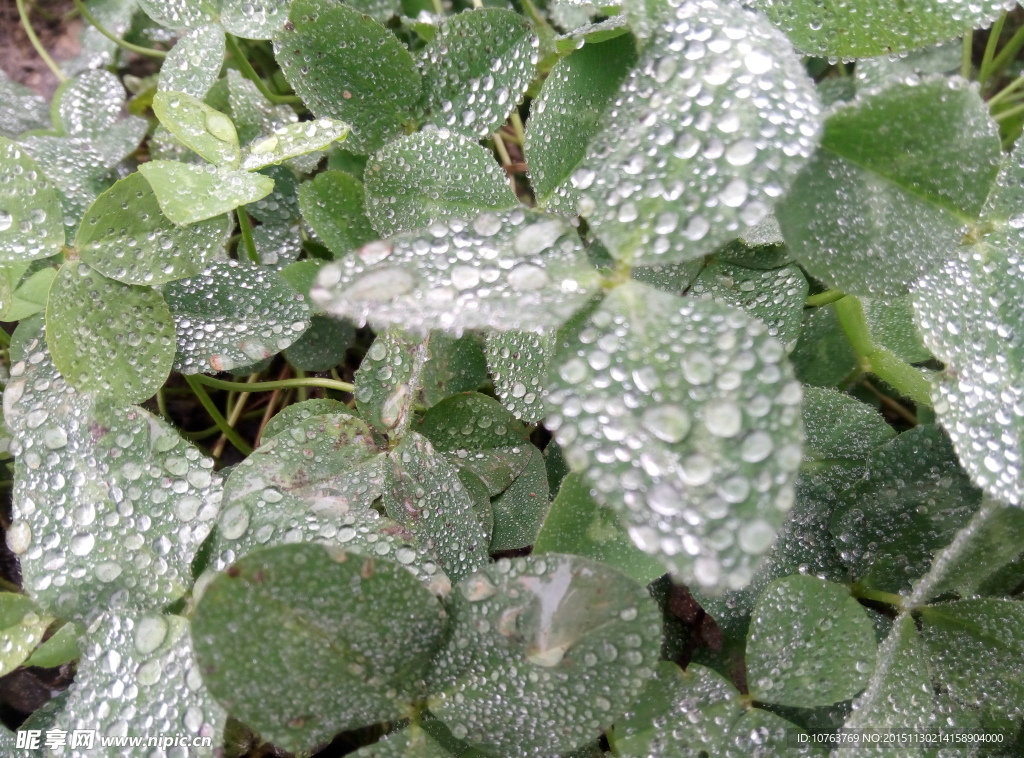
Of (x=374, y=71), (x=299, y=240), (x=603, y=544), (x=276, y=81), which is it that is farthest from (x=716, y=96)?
(x=276, y=81)

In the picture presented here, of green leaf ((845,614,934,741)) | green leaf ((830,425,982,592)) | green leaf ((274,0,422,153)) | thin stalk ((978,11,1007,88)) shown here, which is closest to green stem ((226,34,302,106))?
green leaf ((274,0,422,153))

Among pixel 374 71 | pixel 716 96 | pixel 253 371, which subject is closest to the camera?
pixel 716 96

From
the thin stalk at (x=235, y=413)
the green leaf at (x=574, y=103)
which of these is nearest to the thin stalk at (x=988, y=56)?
the green leaf at (x=574, y=103)

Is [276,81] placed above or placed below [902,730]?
above

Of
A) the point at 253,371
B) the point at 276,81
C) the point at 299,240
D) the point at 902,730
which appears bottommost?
the point at 902,730

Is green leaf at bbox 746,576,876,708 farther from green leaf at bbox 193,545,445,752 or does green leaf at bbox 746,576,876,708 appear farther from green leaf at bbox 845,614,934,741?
green leaf at bbox 193,545,445,752

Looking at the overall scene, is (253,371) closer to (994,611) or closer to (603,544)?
(603,544)

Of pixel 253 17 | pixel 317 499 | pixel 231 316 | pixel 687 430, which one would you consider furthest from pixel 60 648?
pixel 253 17
